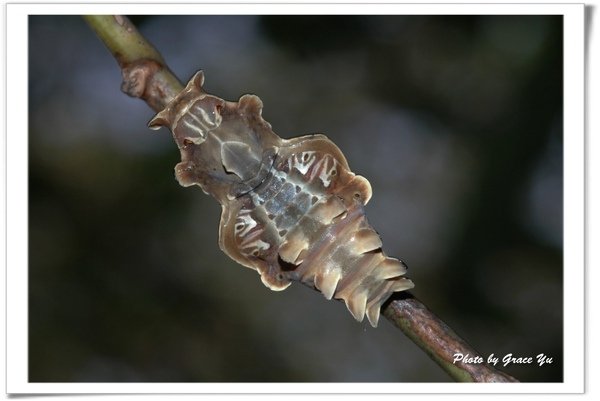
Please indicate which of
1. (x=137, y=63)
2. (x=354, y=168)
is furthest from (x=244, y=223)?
(x=354, y=168)

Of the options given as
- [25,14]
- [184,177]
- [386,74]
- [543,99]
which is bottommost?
[184,177]

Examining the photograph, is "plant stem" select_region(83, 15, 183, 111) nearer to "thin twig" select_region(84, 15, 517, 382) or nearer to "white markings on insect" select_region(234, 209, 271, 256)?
"thin twig" select_region(84, 15, 517, 382)

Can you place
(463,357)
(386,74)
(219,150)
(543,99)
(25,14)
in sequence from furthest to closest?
(386,74), (543,99), (25,14), (219,150), (463,357)

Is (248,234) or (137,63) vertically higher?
(137,63)

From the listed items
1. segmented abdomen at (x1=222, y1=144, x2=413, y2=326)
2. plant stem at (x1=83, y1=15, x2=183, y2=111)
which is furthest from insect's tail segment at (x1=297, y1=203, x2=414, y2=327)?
plant stem at (x1=83, y1=15, x2=183, y2=111)

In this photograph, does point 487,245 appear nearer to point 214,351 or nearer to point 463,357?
point 214,351

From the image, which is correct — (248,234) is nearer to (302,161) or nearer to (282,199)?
(282,199)

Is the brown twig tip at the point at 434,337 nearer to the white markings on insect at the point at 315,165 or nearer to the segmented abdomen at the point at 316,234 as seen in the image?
the segmented abdomen at the point at 316,234
